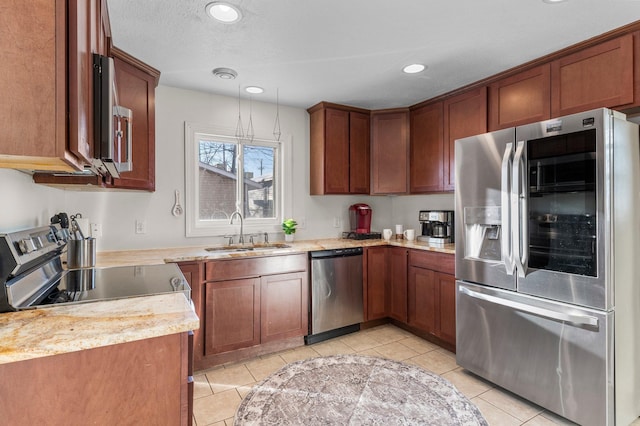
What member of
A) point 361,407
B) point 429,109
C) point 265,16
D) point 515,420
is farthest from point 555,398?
point 265,16

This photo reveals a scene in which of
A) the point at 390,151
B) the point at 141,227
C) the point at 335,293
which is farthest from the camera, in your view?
the point at 390,151

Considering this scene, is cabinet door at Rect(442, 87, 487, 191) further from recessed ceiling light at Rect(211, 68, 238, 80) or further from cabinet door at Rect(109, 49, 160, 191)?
cabinet door at Rect(109, 49, 160, 191)

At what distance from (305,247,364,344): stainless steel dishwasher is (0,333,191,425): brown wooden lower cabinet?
202 centimetres

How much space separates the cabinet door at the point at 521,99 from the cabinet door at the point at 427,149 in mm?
554

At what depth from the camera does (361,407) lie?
2.11 metres

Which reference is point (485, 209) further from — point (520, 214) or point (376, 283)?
point (376, 283)

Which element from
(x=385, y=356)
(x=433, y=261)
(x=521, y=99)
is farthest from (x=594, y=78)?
(x=385, y=356)

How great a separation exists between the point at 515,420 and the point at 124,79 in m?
3.39

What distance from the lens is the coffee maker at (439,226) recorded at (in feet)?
10.5

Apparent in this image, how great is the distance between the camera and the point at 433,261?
2.99 metres

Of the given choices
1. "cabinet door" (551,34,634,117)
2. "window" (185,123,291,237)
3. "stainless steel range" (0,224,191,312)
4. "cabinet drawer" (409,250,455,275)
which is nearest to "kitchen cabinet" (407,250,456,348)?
"cabinet drawer" (409,250,455,275)

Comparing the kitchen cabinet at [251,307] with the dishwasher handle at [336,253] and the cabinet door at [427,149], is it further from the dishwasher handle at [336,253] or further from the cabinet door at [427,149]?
the cabinet door at [427,149]

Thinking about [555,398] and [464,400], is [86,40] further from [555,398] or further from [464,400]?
[555,398]

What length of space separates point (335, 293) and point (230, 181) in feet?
5.14
